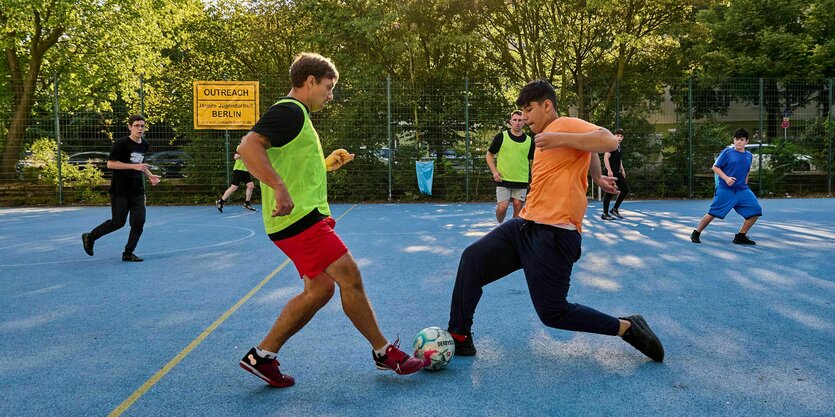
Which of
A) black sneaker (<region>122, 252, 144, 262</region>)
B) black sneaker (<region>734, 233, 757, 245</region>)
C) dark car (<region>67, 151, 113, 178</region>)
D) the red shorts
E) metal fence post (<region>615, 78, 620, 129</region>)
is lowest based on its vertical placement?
black sneaker (<region>122, 252, 144, 262</region>)

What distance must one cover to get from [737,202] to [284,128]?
774cm

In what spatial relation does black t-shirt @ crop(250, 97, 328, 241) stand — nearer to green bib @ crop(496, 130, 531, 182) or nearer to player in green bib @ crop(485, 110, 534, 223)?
player in green bib @ crop(485, 110, 534, 223)

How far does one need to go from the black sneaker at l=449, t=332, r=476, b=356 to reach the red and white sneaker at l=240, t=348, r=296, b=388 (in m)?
1.16

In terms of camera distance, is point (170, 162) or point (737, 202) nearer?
point (737, 202)

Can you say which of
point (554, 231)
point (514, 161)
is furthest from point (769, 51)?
point (554, 231)

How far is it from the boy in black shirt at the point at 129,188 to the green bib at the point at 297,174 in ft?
17.0

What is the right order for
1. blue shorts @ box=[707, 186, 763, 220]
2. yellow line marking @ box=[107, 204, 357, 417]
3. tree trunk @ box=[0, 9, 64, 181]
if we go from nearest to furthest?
yellow line marking @ box=[107, 204, 357, 417] < blue shorts @ box=[707, 186, 763, 220] < tree trunk @ box=[0, 9, 64, 181]

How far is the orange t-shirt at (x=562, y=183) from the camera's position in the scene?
3.85m

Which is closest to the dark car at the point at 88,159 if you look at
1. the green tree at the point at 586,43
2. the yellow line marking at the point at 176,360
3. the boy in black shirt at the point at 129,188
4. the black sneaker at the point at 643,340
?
the boy in black shirt at the point at 129,188

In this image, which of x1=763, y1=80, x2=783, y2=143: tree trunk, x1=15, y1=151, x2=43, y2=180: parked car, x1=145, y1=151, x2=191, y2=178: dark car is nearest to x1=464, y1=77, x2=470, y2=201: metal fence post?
x1=145, y1=151, x2=191, y2=178: dark car

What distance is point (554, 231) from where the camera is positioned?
3861 mm

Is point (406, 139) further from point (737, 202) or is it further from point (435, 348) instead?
point (435, 348)

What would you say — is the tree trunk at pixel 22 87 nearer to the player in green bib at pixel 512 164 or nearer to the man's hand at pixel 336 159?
the player in green bib at pixel 512 164

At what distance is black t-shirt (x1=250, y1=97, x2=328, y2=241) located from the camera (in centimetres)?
334
